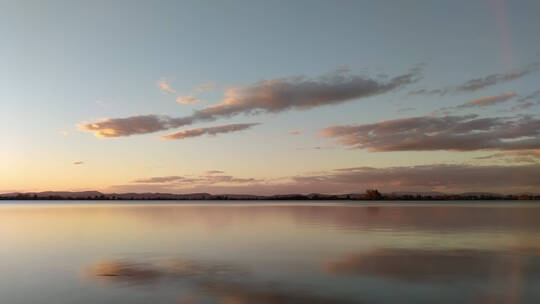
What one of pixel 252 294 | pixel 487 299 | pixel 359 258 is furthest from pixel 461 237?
pixel 252 294

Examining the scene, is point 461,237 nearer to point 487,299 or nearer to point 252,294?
point 487,299

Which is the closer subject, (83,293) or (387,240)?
(83,293)

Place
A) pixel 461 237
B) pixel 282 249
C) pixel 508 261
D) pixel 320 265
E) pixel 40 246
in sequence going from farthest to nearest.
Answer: pixel 461 237 < pixel 40 246 < pixel 282 249 < pixel 508 261 < pixel 320 265

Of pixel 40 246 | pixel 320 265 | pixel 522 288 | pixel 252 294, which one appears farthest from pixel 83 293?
pixel 40 246

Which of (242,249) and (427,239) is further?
(427,239)

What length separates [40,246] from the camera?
28.2 metres

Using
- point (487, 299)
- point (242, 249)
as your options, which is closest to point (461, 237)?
point (242, 249)

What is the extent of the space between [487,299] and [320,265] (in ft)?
24.7

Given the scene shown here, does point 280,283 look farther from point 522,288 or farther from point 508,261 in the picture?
point 508,261

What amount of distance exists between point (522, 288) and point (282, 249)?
42.7ft

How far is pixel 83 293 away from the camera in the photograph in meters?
14.3

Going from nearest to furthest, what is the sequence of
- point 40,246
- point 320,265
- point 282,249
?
point 320,265 < point 282,249 < point 40,246

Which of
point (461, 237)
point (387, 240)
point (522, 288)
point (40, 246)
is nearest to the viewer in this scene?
point (522, 288)

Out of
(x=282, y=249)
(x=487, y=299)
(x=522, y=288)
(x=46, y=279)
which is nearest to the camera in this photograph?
(x=487, y=299)
